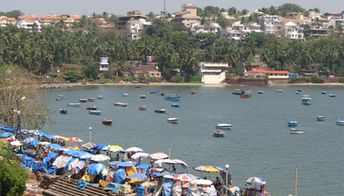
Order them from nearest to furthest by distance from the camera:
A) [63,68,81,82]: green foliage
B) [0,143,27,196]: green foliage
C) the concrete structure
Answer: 1. [0,143,27,196]: green foliage
2. [63,68,81,82]: green foliage
3. the concrete structure

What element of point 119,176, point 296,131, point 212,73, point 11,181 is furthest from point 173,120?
point 212,73

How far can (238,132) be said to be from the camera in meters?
55.6

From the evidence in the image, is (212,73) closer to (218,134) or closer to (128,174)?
(218,134)

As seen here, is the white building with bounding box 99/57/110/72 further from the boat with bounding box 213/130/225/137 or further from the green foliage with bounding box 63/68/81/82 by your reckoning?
the boat with bounding box 213/130/225/137

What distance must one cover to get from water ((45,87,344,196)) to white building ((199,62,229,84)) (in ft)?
58.7

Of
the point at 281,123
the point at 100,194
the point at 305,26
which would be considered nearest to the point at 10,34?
the point at 281,123

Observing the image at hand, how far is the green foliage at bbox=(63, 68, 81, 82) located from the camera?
103 meters

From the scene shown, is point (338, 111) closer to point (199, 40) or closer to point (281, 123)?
point (281, 123)

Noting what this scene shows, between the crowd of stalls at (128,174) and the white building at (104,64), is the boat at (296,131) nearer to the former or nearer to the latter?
the crowd of stalls at (128,174)

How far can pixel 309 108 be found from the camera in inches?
3063

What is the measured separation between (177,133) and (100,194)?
96.3ft

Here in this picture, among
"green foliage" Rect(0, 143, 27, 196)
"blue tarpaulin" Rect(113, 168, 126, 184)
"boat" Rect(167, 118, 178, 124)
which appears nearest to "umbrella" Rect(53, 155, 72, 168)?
"blue tarpaulin" Rect(113, 168, 126, 184)

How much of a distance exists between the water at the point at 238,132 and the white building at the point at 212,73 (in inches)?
705

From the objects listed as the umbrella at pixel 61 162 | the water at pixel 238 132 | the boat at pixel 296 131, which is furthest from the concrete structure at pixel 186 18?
the umbrella at pixel 61 162
